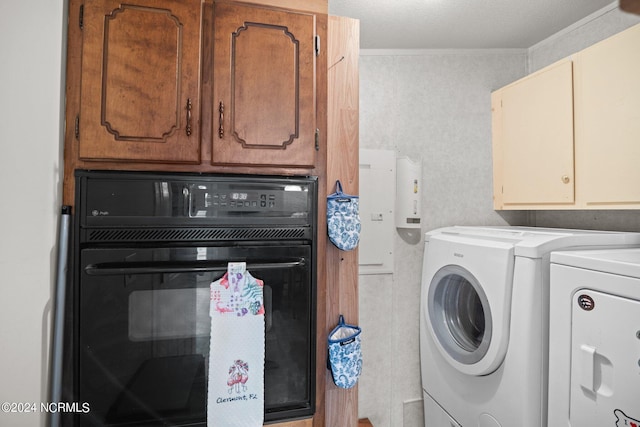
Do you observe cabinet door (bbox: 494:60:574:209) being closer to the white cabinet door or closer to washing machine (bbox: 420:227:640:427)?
washing machine (bbox: 420:227:640:427)

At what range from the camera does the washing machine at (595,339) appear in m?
1.02

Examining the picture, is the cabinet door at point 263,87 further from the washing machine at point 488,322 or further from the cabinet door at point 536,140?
the cabinet door at point 536,140

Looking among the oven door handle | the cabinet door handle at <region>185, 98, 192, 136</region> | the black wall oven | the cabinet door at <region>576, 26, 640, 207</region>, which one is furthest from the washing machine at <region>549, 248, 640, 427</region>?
the cabinet door handle at <region>185, 98, 192, 136</region>

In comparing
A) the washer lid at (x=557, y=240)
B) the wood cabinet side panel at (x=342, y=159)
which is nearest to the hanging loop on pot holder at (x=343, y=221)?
the wood cabinet side panel at (x=342, y=159)

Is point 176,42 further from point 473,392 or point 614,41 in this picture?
point 473,392

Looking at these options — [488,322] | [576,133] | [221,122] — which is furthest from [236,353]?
[576,133]

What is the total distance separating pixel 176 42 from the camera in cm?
123

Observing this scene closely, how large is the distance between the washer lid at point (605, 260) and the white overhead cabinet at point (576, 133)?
0.34 metres

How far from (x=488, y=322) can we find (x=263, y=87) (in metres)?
1.39

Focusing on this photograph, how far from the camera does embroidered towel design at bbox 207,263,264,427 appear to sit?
1.21m

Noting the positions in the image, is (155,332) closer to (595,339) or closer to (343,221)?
(343,221)

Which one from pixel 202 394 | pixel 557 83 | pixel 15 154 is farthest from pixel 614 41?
pixel 15 154

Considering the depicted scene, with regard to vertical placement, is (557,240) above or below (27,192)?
below

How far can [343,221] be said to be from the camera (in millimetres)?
1350
